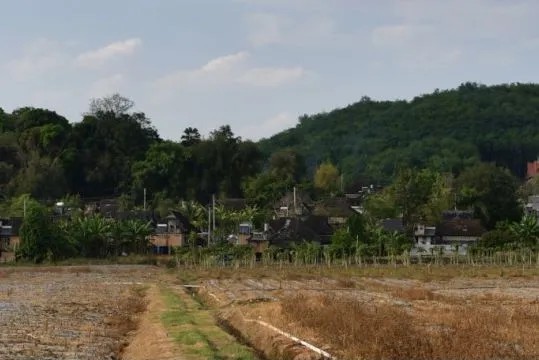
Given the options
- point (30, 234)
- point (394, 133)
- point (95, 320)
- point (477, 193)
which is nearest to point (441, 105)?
point (394, 133)

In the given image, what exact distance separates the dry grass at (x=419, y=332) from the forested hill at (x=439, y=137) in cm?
11722

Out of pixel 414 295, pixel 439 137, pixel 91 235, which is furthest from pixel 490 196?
pixel 414 295

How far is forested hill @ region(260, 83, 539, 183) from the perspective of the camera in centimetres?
15288

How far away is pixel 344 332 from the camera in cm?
1542

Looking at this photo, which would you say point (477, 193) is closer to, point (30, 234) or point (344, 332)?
point (30, 234)

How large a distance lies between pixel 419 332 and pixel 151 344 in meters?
5.29

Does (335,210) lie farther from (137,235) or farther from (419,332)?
(419,332)

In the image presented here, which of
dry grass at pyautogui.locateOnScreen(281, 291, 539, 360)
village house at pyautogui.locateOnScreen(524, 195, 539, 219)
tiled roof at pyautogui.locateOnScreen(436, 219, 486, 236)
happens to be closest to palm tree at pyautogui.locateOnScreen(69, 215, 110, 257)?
tiled roof at pyautogui.locateOnScreen(436, 219, 486, 236)

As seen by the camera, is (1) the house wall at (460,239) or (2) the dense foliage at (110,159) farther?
(2) the dense foliage at (110,159)

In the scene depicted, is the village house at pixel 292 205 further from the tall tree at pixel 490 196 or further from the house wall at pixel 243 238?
the tall tree at pixel 490 196

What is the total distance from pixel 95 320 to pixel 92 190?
88996 millimetres

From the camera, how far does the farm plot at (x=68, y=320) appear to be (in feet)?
53.8

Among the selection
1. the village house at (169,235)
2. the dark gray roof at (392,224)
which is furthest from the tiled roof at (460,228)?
the village house at (169,235)

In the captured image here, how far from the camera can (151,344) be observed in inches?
677
